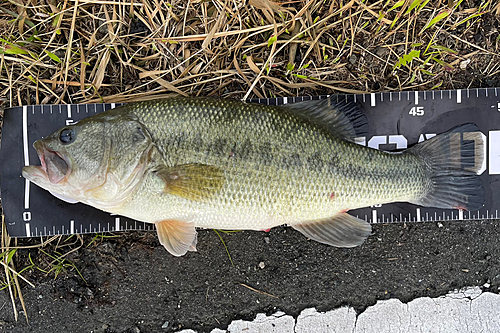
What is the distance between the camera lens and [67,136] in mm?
2006

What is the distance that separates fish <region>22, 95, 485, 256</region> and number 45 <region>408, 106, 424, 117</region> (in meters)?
0.46

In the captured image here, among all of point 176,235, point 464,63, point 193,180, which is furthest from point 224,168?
point 464,63

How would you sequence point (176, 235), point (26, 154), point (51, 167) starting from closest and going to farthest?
1. point (51, 167)
2. point (176, 235)
3. point (26, 154)

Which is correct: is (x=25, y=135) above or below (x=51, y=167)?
above

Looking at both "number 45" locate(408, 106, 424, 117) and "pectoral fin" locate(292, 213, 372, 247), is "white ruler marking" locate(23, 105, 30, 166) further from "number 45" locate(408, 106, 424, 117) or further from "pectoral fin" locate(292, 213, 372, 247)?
"number 45" locate(408, 106, 424, 117)

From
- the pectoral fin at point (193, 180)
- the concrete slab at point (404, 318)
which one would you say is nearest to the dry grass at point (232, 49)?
the pectoral fin at point (193, 180)

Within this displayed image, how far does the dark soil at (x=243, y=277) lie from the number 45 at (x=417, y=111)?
2.97 feet

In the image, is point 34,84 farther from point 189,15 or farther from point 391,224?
point 391,224

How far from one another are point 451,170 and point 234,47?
187 cm

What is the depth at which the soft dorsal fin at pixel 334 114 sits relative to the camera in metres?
2.23

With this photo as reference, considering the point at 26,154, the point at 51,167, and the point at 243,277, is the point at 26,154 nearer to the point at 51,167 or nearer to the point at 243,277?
the point at 51,167

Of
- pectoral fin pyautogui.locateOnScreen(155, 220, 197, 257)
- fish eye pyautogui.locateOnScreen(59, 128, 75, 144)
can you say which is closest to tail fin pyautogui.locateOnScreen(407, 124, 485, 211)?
pectoral fin pyautogui.locateOnScreen(155, 220, 197, 257)

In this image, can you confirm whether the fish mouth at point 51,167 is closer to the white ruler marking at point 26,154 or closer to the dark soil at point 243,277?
the white ruler marking at point 26,154

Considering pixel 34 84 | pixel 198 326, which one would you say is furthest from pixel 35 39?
pixel 198 326
